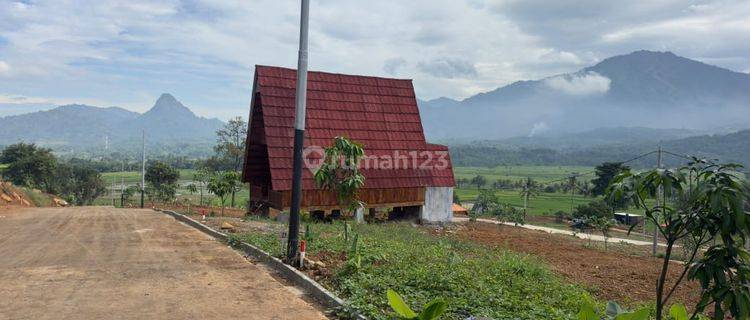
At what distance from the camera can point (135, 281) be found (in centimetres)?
903

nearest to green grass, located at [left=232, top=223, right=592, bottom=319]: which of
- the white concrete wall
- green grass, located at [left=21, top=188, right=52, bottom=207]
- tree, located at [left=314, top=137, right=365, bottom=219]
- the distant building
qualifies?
tree, located at [left=314, top=137, right=365, bottom=219]

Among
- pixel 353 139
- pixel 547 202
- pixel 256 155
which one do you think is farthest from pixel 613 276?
pixel 547 202

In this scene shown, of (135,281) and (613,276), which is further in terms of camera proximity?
(613,276)

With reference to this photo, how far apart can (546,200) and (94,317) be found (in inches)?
3771

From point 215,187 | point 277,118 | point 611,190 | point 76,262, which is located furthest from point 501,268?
point 215,187

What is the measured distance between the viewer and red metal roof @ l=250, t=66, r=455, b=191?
2262 centimetres

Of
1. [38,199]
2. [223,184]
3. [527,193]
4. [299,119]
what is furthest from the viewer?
[527,193]

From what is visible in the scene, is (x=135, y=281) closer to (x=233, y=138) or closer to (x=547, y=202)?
(x=233, y=138)

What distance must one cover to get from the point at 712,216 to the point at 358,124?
2177 cm

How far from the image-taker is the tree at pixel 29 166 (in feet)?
165

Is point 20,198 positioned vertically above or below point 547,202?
above

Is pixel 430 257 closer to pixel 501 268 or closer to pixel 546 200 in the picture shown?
pixel 501 268

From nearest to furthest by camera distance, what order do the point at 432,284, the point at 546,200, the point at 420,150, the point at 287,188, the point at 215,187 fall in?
the point at 432,284 → the point at 287,188 → the point at 420,150 → the point at 215,187 → the point at 546,200

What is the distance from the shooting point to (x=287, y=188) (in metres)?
21.7
